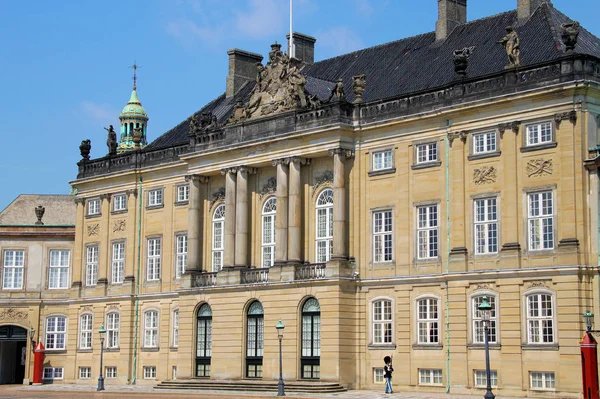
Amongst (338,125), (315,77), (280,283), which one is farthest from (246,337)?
(315,77)

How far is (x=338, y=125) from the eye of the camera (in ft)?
160

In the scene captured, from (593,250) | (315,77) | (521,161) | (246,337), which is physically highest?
(315,77)

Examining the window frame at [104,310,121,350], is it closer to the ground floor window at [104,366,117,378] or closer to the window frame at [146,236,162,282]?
the ground floor window at [104,366,117,378]

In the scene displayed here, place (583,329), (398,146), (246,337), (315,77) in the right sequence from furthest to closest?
(315,77) < (246,337) < (398,146) < (583,329)

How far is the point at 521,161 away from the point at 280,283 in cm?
1322

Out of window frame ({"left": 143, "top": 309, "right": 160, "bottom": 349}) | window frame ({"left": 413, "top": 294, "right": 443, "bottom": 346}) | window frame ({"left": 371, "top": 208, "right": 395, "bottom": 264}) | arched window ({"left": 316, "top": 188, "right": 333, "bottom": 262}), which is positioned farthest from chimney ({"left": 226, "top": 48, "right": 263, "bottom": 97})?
window frame ({"left": 413, "top": 294, "right": 443, "bottom": 346})

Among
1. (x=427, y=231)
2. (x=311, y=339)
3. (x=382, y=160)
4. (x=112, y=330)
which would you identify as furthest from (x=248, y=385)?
(x=112, y=330)

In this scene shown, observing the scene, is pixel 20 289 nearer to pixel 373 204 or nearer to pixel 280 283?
pixel 280 283

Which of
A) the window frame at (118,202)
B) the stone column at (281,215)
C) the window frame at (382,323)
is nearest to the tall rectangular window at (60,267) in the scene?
the window frame at (118,202)

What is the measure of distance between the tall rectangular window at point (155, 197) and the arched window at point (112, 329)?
667 centimetres

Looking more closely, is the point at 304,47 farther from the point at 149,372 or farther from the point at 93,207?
the point at 149,372

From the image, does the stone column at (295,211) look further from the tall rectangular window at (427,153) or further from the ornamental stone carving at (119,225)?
the ornamental stone carving at (119,225)

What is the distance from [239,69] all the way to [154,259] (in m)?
12.6

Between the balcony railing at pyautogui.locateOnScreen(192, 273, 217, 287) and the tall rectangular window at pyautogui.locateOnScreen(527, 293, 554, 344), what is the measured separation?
1762 centimetres
